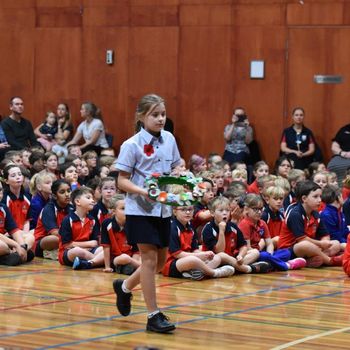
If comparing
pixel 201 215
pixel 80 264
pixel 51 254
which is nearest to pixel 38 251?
pixel 51 254

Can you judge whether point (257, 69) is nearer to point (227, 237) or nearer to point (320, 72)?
point (320, 72)

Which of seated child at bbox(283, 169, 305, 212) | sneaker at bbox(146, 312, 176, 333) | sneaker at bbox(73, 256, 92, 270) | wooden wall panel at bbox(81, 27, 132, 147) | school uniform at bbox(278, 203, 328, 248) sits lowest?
sneaker at bbox(73, 256, 92, 270)

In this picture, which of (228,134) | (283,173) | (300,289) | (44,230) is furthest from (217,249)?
(228,134)

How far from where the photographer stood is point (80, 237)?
430 inches

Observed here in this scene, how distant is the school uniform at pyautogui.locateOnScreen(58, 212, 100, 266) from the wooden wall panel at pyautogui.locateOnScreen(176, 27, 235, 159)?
6.79 metres

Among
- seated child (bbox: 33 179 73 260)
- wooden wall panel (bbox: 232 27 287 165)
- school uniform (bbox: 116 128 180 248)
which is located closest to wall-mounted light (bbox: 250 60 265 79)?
wooden wall panel (bbox: 232 27 287 165)

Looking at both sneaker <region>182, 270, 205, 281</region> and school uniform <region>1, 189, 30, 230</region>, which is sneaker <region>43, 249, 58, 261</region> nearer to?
school uniform <region>1, 189, 30, 230</region>

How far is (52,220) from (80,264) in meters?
1.03

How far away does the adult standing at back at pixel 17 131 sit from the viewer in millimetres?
16953

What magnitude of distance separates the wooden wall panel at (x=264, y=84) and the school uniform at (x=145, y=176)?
999 cm

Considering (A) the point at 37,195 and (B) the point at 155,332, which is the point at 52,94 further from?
(B) the point at 155,332

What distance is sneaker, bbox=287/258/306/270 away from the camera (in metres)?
10.8

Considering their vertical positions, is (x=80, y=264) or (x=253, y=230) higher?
(x=253, y=230)

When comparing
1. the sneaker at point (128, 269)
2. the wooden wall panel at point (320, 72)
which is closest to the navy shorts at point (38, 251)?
the sneaker at point (128, 269)
